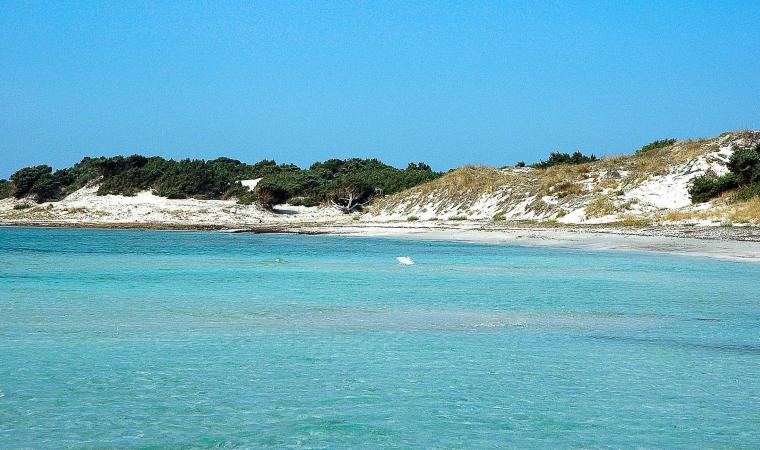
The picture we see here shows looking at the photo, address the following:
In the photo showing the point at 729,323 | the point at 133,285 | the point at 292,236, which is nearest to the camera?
the point at 729,323

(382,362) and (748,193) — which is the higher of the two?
(748,193)

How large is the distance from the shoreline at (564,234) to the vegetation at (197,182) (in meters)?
9.33

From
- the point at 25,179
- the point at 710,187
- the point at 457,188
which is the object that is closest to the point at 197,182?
the point at 25,179

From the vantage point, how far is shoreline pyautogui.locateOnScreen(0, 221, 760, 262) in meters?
24.5

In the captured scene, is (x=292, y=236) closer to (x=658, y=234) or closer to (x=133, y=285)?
(x=658, y=234)

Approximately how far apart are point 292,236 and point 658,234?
16.9 meters

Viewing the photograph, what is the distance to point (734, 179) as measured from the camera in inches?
1432

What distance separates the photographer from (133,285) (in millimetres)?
16109

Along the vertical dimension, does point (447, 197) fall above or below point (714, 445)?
above

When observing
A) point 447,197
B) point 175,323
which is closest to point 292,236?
point 447,197

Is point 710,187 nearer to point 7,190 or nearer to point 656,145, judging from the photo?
point 656,145

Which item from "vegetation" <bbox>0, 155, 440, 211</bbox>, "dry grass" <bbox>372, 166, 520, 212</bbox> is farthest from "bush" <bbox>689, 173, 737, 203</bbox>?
"vegetation" <bbox>0, 155, 440, 211</bbox>

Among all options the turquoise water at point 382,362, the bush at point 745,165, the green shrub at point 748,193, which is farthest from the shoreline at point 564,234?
the turquoise water at point 382,362

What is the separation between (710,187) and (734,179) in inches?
42.2
